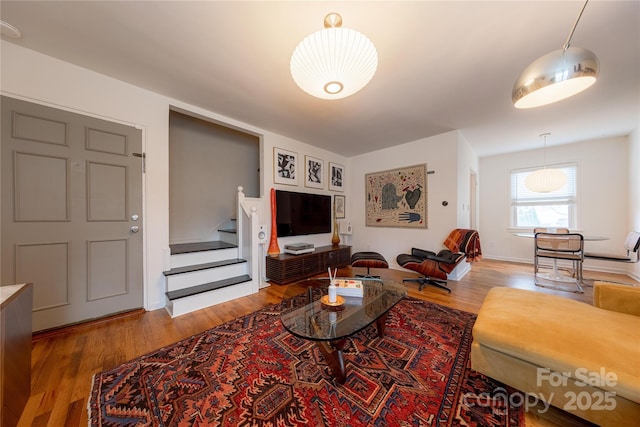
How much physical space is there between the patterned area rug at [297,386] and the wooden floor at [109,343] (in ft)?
0.36

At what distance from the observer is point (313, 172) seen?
4.12m

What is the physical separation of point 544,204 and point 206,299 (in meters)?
6.30

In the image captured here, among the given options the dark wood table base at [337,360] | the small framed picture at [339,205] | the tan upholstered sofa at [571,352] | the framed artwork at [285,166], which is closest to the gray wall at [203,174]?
the framed artwork at [285,166]

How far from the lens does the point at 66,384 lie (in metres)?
1.31

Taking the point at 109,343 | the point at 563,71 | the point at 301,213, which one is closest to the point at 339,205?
the point at 301,213

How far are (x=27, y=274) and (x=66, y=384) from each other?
44.2 inches

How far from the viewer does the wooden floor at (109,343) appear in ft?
3.71

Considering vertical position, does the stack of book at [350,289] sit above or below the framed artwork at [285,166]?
below

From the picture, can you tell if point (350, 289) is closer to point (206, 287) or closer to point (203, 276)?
point (206, 287)

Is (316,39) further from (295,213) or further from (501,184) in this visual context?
(501,184)

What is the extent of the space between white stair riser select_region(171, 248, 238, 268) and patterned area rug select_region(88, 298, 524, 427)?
1105 millimetres

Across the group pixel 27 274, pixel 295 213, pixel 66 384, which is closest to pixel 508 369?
pixel 66 384

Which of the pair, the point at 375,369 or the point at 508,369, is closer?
the point at 508,369

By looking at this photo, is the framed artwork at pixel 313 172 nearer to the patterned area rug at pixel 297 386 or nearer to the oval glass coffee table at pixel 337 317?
the oval glass coffee table at pixel 337 317
